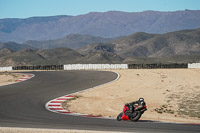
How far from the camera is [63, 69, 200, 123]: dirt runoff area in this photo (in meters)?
21.8

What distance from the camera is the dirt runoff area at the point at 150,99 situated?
21.8 metres

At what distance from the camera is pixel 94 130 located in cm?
1462

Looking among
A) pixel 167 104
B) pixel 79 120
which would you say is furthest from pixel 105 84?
pixel 79 120

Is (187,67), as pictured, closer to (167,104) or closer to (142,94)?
(142,94)

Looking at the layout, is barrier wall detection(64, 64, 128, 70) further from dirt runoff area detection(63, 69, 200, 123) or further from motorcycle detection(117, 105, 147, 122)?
motorcycle detection(117, 105, 147, 122)

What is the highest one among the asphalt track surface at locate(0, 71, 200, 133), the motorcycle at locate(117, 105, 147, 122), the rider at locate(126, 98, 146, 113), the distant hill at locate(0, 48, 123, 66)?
the rider at locate(126, 98, 146, 113)

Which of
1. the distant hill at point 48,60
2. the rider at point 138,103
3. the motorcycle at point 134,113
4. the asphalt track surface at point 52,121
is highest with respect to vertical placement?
the rider at point 138,103

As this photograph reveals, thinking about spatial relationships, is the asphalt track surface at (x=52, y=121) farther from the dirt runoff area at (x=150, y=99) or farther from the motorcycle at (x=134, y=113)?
the dirt runoff area at (x=150, y=99)

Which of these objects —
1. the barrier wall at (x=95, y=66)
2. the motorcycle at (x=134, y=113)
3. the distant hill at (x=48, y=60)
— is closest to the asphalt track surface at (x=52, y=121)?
the motorcycle at (x=134, y=113)

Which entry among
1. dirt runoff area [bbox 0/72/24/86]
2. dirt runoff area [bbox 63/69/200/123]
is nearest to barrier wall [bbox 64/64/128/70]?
dirt runoff area [bbox 0/72/24/86]

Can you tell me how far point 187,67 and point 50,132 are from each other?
4850 centimetres

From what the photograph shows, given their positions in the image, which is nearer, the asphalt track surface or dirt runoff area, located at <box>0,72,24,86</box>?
the asphalt track surface

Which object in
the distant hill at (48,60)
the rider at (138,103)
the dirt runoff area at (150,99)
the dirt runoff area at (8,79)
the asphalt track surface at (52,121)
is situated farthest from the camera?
the distant hill at (48,60)

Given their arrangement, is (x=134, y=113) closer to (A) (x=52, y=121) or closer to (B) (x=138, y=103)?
(B) (x=138, y=103)
